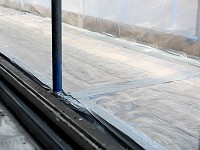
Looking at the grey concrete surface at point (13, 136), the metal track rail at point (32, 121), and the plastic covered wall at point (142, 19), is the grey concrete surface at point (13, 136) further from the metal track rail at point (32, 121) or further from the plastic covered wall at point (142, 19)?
the plastic covered wall at point (142, 19)

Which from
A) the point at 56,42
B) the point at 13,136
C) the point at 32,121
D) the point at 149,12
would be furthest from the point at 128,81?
the point at 149,12

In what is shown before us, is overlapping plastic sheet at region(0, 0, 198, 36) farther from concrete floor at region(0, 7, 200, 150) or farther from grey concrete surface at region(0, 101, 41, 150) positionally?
grey concrete surface at region(0, 101, 41, 150)

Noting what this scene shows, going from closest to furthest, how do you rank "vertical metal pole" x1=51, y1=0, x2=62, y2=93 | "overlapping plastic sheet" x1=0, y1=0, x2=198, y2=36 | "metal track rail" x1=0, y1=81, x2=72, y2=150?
1. "metal track rail" x1=0, y1=81, x2=72, y2=150
2. "vertical metal pole" x1=51, y1=0, x2=62, y2=93
3. "overlapping plastic sheet" x1=0, y1=0, x2=198, y2=36

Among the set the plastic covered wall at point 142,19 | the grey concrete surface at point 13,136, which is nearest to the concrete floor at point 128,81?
the plastic covered wall at point 142,19

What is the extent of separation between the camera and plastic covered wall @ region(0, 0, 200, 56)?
307 cm

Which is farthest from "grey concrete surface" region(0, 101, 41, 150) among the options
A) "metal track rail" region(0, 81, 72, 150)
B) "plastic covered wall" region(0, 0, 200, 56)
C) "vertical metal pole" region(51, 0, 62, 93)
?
"plastic covered wall" region(0, 0, 200, 56)

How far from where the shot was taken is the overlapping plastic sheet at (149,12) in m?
3.05

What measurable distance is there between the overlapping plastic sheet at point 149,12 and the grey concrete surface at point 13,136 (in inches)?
70.3

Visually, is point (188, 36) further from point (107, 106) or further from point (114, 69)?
point (107, 106)

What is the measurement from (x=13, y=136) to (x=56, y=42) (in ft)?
1.76

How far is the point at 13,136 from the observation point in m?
1.77

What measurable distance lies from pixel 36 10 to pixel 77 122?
421cm

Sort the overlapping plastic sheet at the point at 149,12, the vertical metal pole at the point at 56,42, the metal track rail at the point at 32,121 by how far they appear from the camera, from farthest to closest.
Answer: the overlapping plastic sheet at the point at 149,12, the vertical metal pole at the point at 56,42, the metal track rail at the point at 32,121

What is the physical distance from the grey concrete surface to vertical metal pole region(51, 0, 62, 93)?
0.97ft
